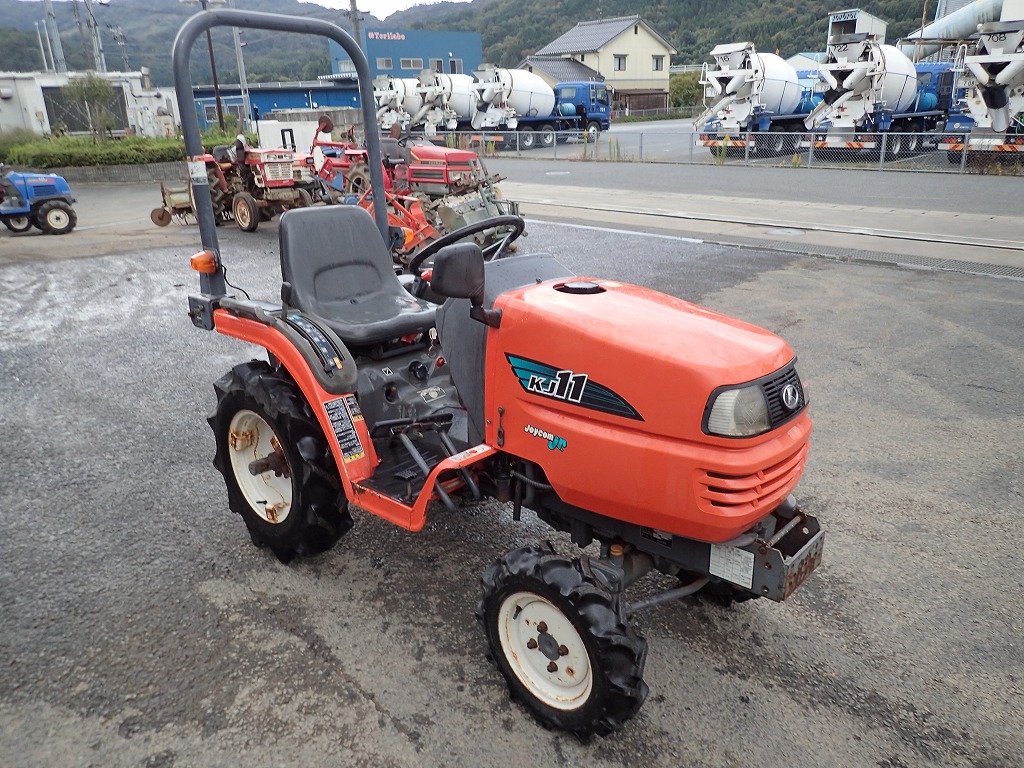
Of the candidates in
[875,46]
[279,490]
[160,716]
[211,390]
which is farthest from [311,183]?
[875,46]

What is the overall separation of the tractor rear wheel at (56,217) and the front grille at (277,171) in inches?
137

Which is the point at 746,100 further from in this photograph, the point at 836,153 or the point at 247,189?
the point at 247,189

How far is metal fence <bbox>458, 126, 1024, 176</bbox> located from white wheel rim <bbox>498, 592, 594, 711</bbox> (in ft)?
60.3

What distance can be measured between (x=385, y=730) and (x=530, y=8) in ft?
351

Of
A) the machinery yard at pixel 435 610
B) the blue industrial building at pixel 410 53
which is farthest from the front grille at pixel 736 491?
the blue industrial building at pixel 410 53

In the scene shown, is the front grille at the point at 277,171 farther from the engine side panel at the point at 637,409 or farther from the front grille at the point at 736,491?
the front grille at the point at 736,491

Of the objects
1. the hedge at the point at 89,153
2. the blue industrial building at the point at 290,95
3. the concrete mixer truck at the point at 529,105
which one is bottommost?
the hedge at the point at 89,153

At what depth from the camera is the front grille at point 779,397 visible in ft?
7.15

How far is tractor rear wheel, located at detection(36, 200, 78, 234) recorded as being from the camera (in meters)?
12.1

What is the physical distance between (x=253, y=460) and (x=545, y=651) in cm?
173

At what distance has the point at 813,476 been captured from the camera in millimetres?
4020

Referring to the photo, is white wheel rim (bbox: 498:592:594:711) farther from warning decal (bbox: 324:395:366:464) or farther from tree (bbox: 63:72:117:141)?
tree (bbox: 63:72:117:141)

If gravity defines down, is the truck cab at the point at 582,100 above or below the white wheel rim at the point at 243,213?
above

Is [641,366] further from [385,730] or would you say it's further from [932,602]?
[932,602]
